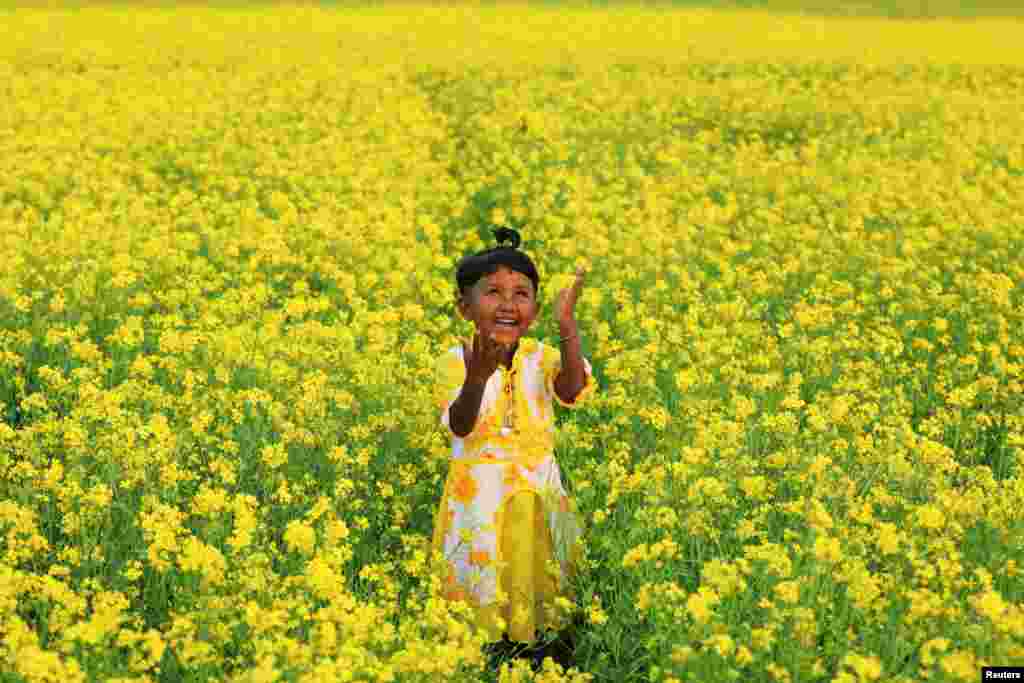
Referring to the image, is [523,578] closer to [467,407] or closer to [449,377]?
[467,407]

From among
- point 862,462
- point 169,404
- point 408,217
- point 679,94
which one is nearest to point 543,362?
point 862,462

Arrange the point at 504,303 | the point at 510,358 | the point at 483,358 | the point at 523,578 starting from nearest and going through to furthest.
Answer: the point at 483,358
the point at 523,578
the point at 504,303
the point at 510,358

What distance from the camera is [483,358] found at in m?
4.23

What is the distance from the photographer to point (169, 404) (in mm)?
5504

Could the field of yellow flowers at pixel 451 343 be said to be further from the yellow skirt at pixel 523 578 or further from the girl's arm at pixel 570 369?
the girl's arm at pixel 570 369

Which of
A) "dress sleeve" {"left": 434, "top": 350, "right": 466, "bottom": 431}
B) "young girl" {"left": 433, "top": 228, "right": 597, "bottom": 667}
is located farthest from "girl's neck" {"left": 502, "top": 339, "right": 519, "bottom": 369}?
"dress sleeve" {"left": 434, "top": 350, "right": 466, "bottom": 431}

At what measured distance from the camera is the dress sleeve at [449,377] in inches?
187

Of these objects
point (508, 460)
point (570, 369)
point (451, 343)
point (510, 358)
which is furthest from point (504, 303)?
point (451, 343)

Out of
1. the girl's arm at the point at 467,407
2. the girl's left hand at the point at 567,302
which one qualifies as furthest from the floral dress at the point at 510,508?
the girl's left hand at the point at 567,302

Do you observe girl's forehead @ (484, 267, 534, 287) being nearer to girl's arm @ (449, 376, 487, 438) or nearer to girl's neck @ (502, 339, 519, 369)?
girl's neck @ (502, 339, 519, 369)

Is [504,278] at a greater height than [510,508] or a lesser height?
greater

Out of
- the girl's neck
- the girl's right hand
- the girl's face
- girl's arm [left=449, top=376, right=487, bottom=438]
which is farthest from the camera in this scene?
the girl's neck

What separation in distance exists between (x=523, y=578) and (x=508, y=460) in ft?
1.58

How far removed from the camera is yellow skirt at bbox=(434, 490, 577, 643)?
14.7 ft
